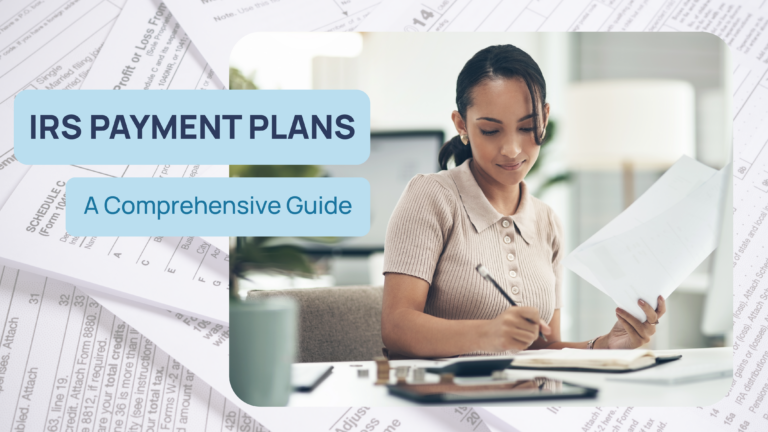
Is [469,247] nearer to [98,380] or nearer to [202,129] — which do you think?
[202,129]

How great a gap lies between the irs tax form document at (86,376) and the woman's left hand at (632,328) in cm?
44

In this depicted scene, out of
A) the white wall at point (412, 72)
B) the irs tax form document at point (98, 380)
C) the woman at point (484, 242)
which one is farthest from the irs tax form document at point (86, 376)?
the white wall at point (412, 72)

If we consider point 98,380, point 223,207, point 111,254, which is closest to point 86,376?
point 98,380

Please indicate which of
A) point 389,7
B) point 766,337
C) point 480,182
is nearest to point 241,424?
point 480,182

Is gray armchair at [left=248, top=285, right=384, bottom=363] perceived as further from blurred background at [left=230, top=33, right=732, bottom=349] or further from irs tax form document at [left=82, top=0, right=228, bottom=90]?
irs tax form document at [left=82, top=0, right=228, bottom=90]

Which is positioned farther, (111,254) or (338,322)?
(338,322)

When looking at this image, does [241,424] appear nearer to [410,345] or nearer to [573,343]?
[410,345]

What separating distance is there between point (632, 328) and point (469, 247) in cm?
22

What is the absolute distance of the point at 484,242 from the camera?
658mm

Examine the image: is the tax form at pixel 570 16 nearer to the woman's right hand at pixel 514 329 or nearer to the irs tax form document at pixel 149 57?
the irs tax form document at pixel 149 57

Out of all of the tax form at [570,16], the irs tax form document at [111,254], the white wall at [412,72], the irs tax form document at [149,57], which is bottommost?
the irs tax form document at [111,254]

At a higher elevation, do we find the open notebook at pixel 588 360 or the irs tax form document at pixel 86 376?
the open notebook at pixel 588 360

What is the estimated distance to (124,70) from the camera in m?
0.66

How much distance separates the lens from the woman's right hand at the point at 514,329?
626mm
